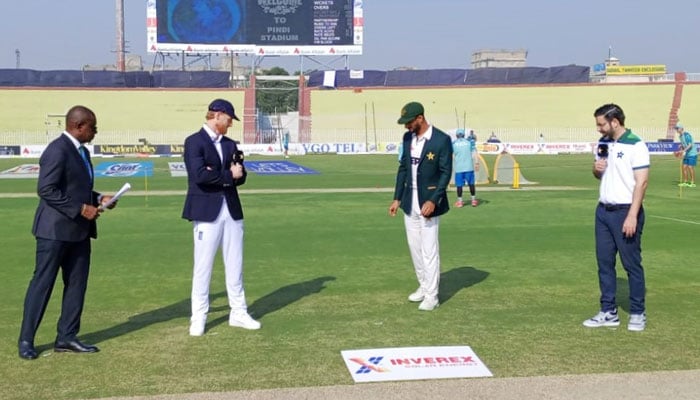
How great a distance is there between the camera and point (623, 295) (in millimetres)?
8078

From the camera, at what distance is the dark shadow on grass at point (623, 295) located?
7.56 m

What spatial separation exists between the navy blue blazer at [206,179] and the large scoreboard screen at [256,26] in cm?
5379

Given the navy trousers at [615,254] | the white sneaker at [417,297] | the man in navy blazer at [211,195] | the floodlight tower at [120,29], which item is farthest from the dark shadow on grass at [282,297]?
the floodlight tower at [120,29]

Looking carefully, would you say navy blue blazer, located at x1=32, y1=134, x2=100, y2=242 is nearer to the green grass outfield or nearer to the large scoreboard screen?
the green grass outfield

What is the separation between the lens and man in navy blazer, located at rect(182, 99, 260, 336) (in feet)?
20.6

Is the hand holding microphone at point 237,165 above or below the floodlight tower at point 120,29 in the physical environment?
below

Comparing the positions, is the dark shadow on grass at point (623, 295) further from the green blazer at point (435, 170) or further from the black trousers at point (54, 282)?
the black trousers at point (54, 282)

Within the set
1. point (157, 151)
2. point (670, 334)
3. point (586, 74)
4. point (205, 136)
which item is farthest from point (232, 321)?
point (586, 74)

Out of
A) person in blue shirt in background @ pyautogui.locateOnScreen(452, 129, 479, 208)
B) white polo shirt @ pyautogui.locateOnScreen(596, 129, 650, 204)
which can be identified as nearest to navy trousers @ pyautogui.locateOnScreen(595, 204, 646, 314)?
white polo shirt @ pyautogui.locateOnScreen(596, 129, 650, 204)

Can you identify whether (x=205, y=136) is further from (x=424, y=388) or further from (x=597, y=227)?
(x=597, y=227)

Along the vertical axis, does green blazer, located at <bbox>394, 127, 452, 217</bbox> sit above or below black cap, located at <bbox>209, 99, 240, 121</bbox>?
below

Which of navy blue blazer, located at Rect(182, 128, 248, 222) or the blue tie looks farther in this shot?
navy blue blazer, located at Rect(182, 128, 248, 222)

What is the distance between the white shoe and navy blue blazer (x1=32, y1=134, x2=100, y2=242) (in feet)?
5.22

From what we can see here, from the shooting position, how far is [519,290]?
825 centimetres
